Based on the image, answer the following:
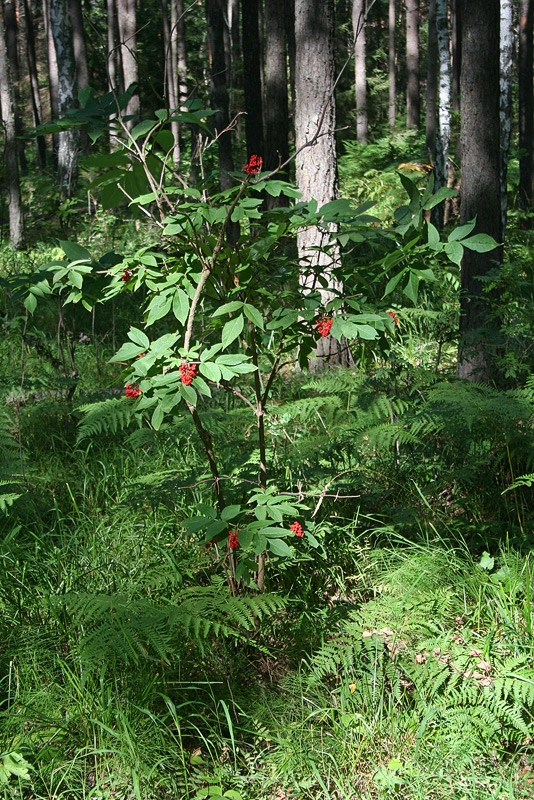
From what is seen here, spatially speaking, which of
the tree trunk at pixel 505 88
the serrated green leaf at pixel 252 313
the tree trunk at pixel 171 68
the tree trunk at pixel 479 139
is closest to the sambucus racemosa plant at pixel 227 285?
the serrated green leaf at pixel 252 313

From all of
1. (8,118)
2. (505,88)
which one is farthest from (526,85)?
(8,118)

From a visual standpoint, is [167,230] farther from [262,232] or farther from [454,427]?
[454,427]

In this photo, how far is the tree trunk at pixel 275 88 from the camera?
9922mm

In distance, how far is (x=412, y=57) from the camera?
59.8 ft

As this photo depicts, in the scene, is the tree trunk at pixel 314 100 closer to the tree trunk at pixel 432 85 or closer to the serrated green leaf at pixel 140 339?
the serrated green leaf at pixel 140 339

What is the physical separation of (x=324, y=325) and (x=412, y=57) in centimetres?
1919

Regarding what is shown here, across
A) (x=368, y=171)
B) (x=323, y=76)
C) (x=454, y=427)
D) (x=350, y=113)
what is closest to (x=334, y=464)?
(x=454, y=427)

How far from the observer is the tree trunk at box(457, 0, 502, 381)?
5.06 meters

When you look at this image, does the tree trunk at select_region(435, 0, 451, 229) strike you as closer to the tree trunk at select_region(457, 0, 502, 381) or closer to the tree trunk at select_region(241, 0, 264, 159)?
the tree trunk at select_region(241, 0, 264, 159)

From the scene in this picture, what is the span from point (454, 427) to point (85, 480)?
2053mm

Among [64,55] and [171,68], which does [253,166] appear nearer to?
[171,68]

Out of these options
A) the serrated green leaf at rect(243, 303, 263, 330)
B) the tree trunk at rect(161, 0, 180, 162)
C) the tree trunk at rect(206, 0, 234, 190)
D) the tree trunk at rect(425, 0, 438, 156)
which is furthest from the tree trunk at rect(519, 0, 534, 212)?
the serrated green leaf at rect(243, 303, 263, 330)

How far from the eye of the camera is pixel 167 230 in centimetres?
209

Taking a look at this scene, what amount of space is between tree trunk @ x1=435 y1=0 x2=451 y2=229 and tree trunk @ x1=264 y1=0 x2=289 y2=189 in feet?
A: 8.26
